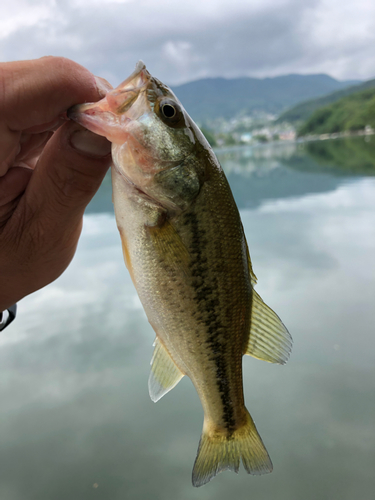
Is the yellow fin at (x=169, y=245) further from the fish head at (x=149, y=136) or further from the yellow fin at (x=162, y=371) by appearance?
the yellow fin at (x=162, y=371)

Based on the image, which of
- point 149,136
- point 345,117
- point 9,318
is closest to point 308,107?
point 345,117

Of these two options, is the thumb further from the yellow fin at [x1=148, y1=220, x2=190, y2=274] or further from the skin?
the yellow fin at [x1=148, y1=220, x2=190, y2=274]

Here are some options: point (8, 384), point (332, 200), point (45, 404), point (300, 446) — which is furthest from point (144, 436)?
point (332, 200)

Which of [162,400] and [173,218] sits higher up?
[173,218]

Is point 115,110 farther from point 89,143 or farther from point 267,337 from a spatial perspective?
point 267,337

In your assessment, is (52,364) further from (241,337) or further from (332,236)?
(332,236)

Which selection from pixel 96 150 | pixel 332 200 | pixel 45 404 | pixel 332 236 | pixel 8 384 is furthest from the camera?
pixel 332 200
